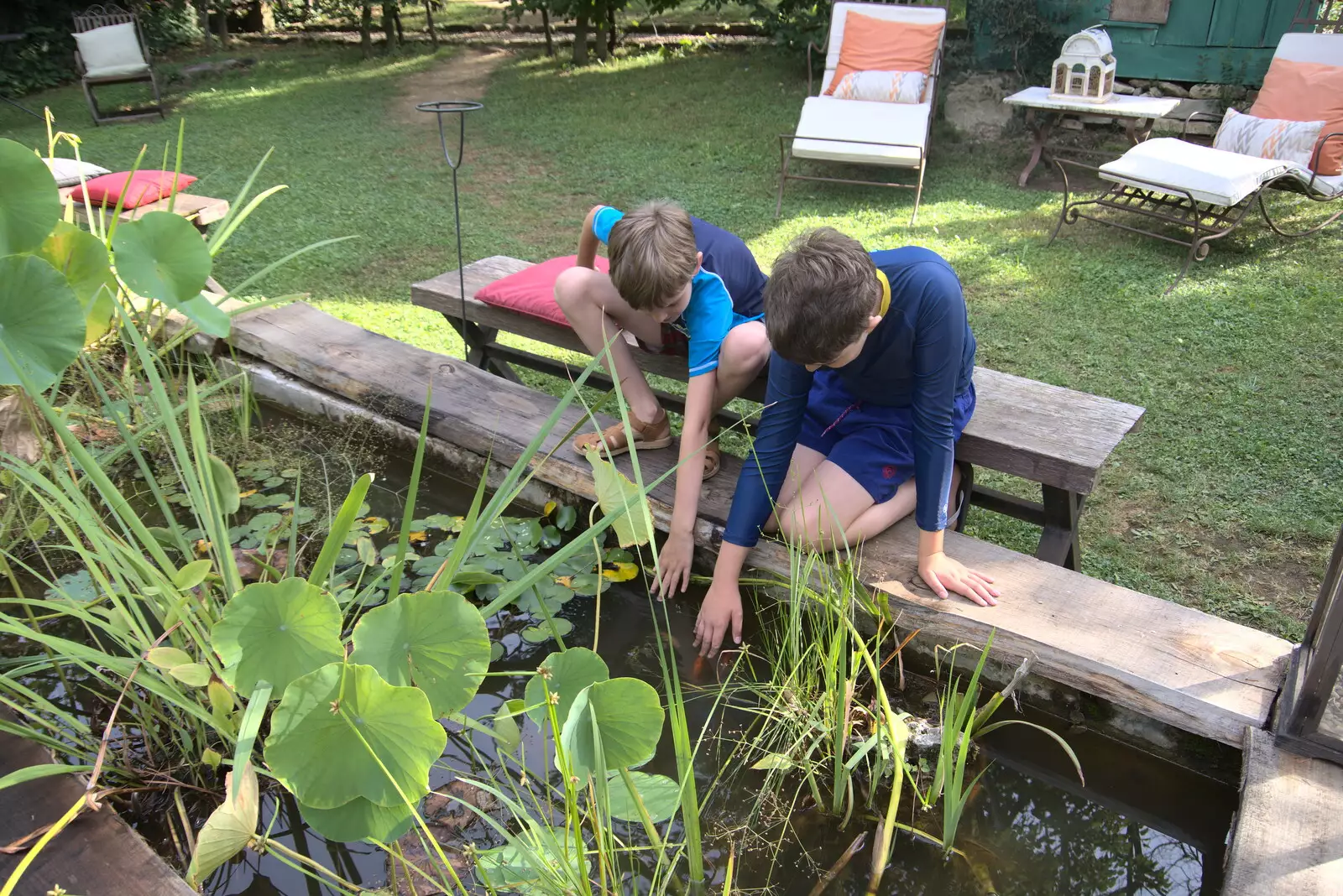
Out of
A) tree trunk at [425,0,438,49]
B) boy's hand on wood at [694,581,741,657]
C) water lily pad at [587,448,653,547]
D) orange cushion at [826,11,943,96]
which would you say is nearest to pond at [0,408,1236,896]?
boy's hand on wood at [694,581,741,657]

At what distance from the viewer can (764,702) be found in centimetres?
202

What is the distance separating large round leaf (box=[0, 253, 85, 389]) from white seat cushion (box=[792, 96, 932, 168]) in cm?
439

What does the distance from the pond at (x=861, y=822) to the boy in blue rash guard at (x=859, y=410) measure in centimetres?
27

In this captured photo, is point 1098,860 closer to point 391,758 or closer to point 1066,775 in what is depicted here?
point 1066,775

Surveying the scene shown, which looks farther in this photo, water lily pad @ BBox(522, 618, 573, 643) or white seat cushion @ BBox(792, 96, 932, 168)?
white seat cushion @ BBox(792, 96, 932, 168)

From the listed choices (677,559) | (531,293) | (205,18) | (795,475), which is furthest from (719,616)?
(205,18)

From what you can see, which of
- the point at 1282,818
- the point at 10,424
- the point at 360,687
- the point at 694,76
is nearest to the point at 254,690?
the point at 360,687

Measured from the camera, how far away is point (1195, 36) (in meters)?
6.33

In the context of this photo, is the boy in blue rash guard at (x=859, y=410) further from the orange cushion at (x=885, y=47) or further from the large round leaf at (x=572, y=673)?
the orange cushion at (x=885, y=47)

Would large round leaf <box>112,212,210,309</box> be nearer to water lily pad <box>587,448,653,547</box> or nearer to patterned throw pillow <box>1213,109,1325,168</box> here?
water lily pad <box>587,448,653,547</box>

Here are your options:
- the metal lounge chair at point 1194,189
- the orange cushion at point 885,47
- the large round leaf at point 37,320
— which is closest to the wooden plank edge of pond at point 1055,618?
the large round leaf at point 37,320

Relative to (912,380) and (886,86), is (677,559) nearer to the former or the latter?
(912,380)

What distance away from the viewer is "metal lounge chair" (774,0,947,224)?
517 cm

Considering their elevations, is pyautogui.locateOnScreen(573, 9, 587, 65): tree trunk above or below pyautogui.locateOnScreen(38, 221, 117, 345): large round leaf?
above
